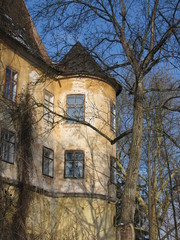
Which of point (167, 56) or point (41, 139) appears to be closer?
point (167, 56)

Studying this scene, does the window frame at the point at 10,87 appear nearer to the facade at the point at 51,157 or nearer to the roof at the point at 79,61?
the facade at the point at 51,157

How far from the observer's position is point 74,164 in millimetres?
20359

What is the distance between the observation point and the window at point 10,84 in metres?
17.8

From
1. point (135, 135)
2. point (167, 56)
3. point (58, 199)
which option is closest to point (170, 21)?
point (167, 56)

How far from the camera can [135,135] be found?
32.9ft

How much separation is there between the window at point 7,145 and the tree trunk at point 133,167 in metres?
8.22

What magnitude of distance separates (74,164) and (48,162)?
4.50 feet

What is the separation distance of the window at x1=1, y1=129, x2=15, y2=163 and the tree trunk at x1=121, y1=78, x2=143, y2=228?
27.0 feet

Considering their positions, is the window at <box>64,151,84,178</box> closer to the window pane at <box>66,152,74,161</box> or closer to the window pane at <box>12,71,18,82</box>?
the window pane at <box>66,152,74,161</box>

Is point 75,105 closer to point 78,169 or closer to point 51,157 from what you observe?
point 51,157

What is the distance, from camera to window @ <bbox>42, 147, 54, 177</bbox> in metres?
19.6

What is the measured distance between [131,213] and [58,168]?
1149 cm

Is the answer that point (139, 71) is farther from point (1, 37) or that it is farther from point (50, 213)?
point (50, 213)

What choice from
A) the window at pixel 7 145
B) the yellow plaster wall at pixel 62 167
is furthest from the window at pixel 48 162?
the window at pixel 7 145
